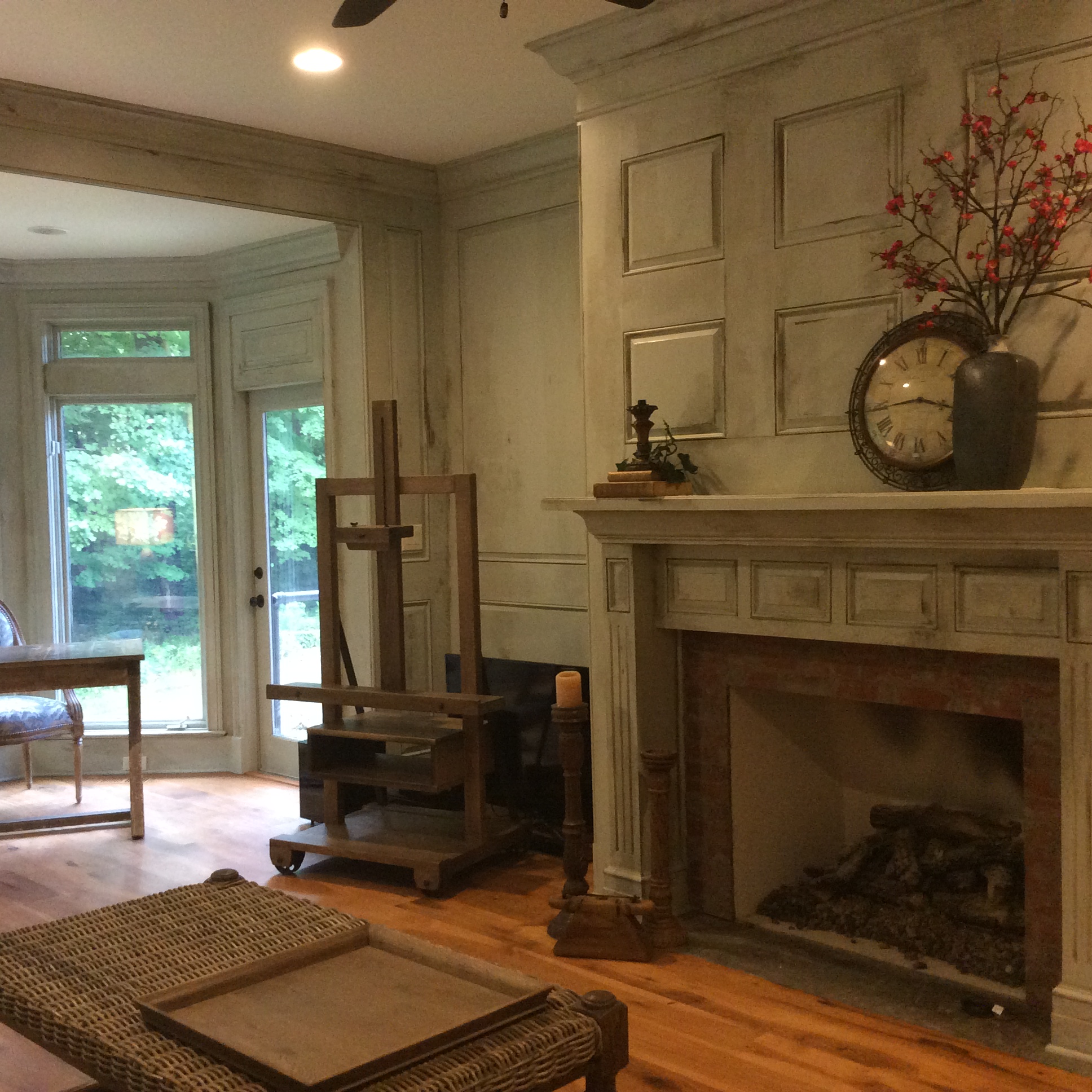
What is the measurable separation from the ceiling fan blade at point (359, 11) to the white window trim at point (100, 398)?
361 centimetres

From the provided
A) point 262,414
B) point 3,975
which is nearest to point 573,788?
point 3,975

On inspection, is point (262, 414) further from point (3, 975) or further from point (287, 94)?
point (3, 975)

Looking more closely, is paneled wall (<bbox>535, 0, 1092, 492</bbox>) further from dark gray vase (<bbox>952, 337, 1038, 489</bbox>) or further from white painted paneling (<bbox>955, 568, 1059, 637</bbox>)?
white painted paneling (<bbox>955, 568, 1059, 637</bbox>)

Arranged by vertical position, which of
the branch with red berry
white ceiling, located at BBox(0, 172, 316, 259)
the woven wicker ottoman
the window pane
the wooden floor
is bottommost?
the wooden floor

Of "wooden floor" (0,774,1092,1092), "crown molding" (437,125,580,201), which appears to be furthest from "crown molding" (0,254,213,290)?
"wooden floor" (0,774,1092,1092)

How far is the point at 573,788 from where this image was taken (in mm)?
3639

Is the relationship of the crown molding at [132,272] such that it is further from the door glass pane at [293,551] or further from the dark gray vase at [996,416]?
the dark gray vase at [996,416]

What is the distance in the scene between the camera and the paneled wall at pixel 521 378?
4.57m

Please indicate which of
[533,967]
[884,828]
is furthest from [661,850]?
[884,828]

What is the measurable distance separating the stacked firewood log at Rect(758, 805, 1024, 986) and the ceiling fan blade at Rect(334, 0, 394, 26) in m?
2.63

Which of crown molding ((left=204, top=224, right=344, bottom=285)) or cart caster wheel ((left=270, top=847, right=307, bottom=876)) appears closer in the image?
cart caster wheel ((left=270, top=847, right=307, bottom=876))

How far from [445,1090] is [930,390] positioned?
6.46 ft

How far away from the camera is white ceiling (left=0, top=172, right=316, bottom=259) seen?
4625 millimetres

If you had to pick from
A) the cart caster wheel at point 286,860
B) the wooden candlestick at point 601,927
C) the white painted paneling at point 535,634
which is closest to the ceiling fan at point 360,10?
the wooden candlestick at point 601,927
